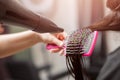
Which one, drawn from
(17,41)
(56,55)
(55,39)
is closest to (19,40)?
(17,41)

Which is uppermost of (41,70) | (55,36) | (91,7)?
(91,7)

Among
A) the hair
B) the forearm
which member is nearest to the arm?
the forearm

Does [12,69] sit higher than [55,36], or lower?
lower

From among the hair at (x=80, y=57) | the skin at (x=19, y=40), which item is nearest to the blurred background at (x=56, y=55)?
the hair at (x=80, y=57)

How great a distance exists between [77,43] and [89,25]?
28cm

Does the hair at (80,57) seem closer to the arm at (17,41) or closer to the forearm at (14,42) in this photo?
the arm at (17,41)

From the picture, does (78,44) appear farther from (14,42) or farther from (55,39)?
(14,42)

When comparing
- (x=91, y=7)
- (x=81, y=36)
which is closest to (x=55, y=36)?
(x=81, y=36)

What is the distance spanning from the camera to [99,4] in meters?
1.21

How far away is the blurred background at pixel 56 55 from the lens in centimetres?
123

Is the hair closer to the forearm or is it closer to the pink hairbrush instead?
the pink hairbrush

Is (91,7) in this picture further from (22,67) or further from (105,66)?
(22,67)

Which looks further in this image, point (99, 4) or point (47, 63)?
point (47, 63)

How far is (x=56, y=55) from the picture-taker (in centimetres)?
137
